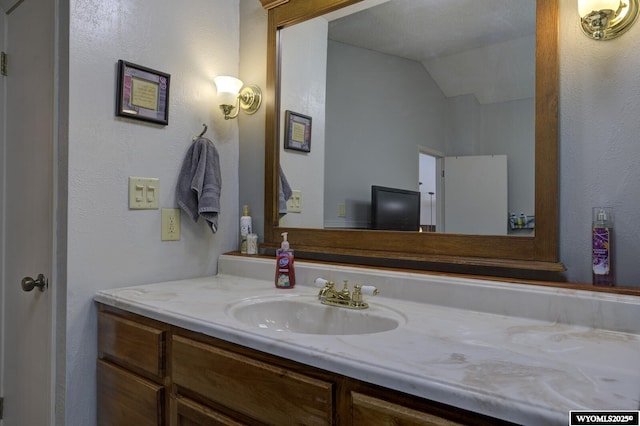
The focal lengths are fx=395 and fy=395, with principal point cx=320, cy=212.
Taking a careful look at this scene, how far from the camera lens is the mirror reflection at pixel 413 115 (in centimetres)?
117

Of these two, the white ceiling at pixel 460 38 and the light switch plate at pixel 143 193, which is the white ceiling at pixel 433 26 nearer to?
the white ceiling at pixel 460 38

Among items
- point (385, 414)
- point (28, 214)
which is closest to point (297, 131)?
point (28, 214)

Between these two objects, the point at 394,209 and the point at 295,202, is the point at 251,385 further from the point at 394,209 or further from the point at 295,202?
the point at 295,202

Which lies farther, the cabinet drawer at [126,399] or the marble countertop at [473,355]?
the cabinet drawer at [126,399]

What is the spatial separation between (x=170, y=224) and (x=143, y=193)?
16 cm

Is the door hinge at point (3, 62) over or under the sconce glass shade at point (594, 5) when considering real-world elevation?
over

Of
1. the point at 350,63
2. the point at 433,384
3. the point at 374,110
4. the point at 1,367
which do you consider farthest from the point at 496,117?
the point at 1,367

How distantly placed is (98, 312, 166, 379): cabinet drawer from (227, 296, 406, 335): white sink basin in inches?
9.0

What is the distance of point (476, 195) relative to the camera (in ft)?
4.03

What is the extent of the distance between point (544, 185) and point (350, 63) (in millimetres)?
829

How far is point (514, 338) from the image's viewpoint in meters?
0.86

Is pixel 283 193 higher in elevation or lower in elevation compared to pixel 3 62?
lower

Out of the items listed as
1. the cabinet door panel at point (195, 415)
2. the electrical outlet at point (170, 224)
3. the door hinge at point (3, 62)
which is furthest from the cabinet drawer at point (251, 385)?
the door hinge at point (3, 62)

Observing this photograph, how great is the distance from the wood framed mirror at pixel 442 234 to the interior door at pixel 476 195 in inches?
1.1
